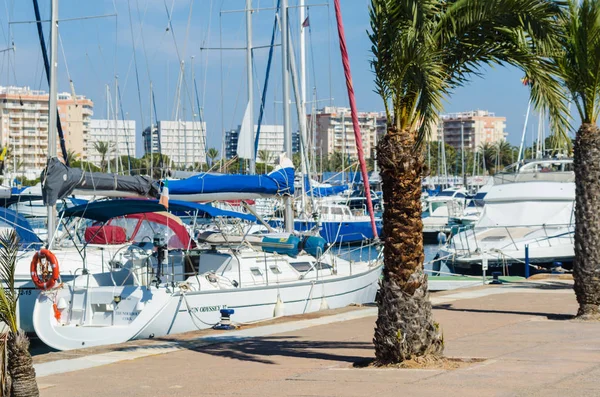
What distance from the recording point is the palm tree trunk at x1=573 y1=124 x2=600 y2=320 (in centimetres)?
1638

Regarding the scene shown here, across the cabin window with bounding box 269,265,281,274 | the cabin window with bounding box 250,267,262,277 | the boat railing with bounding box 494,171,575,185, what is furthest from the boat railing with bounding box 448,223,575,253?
the cabin window with bounding box 250,267,262,277

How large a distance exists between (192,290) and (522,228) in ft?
64.5

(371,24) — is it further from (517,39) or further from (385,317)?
(385,317)

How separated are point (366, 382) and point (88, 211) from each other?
1179 cm

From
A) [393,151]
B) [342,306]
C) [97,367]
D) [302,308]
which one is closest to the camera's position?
[393,151]

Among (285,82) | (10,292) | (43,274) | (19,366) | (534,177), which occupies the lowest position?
(19,366)

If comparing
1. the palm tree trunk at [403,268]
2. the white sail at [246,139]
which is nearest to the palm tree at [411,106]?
the palm tree trunk at [403,268]

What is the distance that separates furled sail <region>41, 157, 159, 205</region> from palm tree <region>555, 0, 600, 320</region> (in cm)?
979

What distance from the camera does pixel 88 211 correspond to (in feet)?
67.9

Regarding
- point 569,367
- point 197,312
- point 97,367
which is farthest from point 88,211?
point 569,367

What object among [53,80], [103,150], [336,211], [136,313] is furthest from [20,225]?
[103,150]

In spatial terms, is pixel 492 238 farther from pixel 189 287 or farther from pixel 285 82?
pixel 189 287

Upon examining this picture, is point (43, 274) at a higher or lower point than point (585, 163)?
lower

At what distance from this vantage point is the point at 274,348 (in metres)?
14.3
